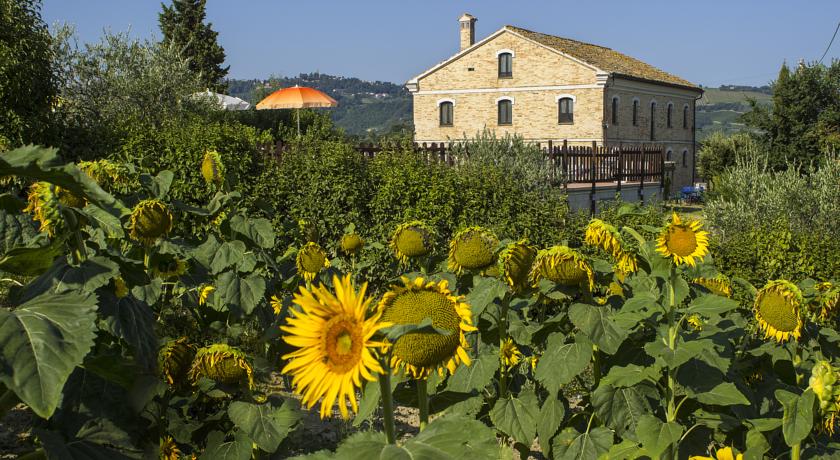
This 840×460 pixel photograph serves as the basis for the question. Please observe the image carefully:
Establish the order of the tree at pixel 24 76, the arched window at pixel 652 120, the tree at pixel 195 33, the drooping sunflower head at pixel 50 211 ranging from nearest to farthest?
the drooping sunflower head at pixel 50 211 → the tree at pixel 24 76 → the arched window at pixel 652 120 → the tree at pixel 195 33

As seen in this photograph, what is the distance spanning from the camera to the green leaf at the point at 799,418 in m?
2.25

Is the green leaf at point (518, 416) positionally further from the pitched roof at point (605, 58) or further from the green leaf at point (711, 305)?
the pitched roof at point (605, 58)

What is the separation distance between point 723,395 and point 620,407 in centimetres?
51

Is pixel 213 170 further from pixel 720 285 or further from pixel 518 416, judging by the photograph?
pixel 720 285

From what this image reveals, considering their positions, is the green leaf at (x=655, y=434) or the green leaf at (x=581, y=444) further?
the green leaf at (x=581, y=444)

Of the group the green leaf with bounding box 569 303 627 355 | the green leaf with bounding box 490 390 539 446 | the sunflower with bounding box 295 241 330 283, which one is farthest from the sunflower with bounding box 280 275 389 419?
the sunflower with bounding box 295 241 330 283

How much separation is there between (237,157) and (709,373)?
8.39 metres

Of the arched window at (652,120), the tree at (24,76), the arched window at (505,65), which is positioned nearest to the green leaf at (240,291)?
the tree at (24,76)

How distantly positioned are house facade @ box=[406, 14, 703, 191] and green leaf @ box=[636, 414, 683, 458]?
116 feet

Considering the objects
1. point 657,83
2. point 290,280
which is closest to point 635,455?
point 290,280

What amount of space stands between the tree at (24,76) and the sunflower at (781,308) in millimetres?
10561

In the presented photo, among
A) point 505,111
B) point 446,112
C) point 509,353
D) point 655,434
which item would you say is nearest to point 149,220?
point 509,353

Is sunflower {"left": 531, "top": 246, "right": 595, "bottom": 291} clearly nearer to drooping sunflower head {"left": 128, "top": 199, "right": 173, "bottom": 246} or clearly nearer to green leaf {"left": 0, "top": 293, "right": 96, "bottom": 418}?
drooping sunflower head {"left": 128, "top": 199, "right": 173, "bottom": 246}

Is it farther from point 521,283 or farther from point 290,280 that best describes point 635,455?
point 290,280
